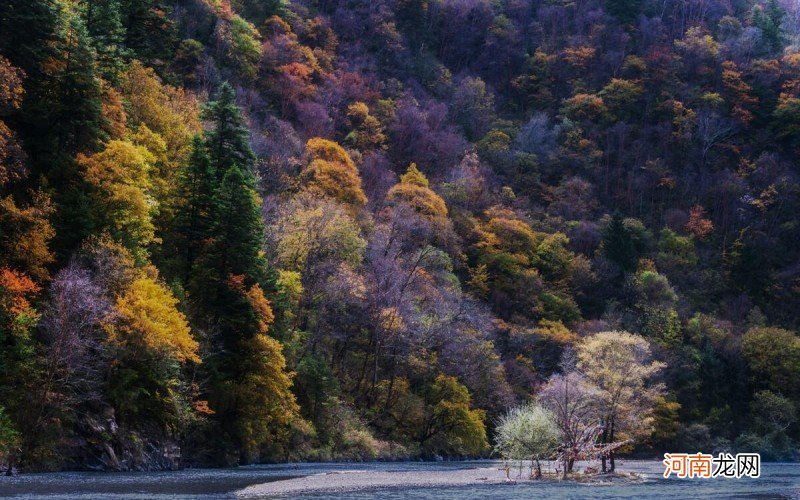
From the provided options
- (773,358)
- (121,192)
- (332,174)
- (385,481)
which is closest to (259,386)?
(385,481)

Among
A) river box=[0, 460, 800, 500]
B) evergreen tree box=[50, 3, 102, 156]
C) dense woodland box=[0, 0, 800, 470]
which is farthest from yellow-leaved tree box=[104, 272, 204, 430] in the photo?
evergreen tree box=[50, 3, 102, 156]

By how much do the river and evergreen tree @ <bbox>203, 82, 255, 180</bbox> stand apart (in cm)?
1947

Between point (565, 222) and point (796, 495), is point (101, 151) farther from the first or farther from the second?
point (565, 222)

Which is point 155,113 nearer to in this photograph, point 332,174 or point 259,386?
point 259,386

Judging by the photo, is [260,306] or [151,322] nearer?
[151,322]

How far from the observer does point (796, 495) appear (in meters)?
38.7

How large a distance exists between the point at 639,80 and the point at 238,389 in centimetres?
9683

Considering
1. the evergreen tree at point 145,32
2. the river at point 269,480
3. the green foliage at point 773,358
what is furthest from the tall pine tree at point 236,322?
the green foliage at point 773,358

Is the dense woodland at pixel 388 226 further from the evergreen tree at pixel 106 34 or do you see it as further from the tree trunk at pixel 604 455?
the tree trunk at pixel 604 455

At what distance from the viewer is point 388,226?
7594 centimetres

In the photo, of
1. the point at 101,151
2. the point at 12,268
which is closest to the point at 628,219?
the point at 101,151

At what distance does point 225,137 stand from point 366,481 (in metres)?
25.4

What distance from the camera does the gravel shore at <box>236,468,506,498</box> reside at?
34406mm

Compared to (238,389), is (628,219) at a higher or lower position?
higher
